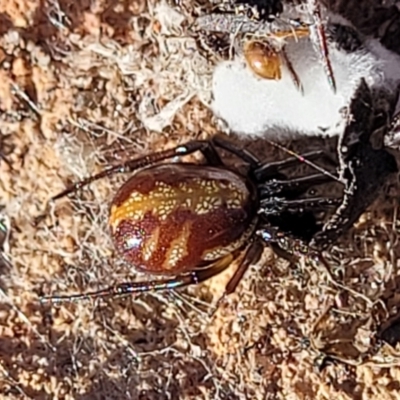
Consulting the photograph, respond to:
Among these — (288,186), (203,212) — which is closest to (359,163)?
(288,186)

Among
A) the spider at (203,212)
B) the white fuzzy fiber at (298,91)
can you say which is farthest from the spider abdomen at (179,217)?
the white fuzzy fiber at (298,91)

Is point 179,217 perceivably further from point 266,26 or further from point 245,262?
point 266,26

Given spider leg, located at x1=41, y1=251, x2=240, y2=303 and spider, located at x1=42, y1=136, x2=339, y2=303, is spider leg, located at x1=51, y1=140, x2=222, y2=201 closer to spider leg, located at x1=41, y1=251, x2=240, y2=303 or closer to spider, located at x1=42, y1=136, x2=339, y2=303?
spider, located at x1=42, y1=136, x2=339, y2=303

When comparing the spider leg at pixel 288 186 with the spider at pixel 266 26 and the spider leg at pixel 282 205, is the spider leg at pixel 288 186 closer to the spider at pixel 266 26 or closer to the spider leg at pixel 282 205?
the spider leg at pixel 282 205

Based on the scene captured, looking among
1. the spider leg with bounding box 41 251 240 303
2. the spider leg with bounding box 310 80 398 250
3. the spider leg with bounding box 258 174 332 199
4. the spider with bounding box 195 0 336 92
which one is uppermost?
the spider with bounding box 195 0 336 92

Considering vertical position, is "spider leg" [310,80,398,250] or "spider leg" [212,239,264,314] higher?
"spider leg" [310,80,398,250]

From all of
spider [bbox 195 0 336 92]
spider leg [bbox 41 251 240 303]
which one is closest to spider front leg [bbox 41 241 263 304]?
spider leg [bbox 41 251 240 303]

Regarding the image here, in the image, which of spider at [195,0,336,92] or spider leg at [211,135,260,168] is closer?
spider at [195,0,336,92]

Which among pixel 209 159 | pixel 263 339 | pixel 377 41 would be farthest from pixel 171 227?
pixel 377 41
